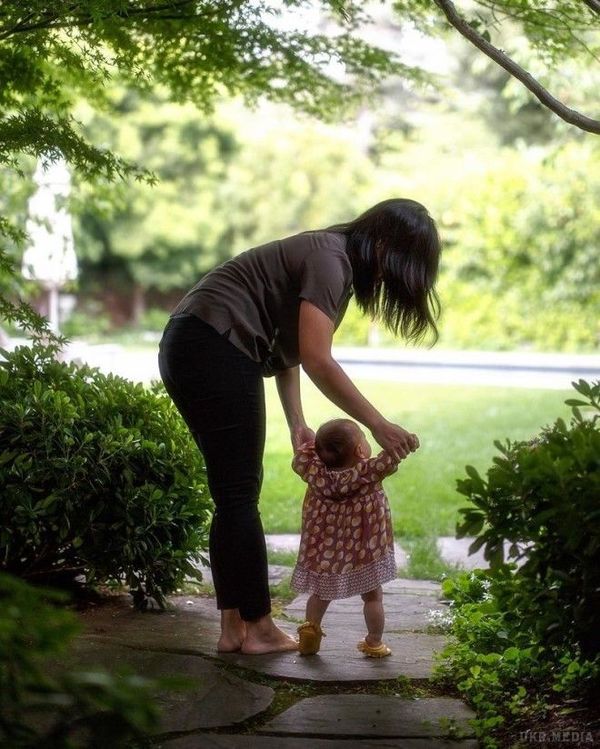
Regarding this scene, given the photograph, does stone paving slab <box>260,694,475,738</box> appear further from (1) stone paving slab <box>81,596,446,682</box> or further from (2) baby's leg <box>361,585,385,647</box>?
(2) baby's leg <box>361,585,385,647</box>

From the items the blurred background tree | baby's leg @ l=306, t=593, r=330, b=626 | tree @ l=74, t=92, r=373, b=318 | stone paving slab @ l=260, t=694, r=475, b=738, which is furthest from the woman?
tree @ l=74, t=92, r=373, b=318

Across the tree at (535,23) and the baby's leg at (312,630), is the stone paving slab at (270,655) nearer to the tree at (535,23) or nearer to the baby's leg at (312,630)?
the baby's leg at (312,630)

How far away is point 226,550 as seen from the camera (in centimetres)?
352

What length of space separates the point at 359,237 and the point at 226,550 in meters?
1.11

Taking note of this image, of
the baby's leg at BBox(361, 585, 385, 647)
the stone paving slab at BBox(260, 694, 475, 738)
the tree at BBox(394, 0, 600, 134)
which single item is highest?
the tree at BBox(394, 0, 600, 134)

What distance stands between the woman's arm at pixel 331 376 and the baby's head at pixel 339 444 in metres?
0.24

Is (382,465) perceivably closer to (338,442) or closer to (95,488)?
(338,442)

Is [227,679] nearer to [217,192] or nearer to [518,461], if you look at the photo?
[518,461]

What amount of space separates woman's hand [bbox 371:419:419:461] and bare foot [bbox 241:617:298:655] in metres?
0.73

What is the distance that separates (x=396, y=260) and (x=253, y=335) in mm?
523

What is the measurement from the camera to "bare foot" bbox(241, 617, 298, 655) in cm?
351

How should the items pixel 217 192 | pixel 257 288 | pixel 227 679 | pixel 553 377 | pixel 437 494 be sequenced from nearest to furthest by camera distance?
pixel 227 679 < pixel 257 288 < pixel 437 494 < pixel 553 377 < pixel 217 192

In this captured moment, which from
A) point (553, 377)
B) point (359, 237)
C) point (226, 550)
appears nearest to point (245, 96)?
point (359, 237)

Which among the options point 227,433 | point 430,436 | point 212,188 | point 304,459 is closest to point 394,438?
point 304,459
